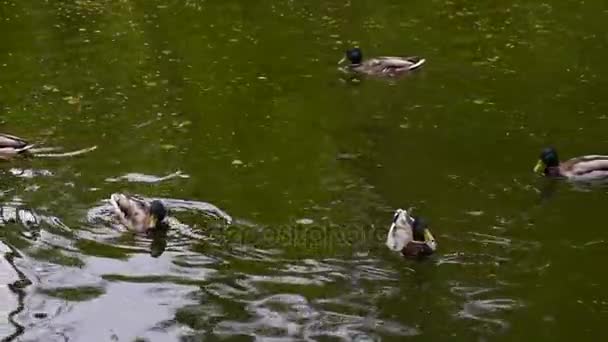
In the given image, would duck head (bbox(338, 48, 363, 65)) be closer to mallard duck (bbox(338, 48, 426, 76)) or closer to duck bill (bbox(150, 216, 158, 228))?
mallard duck (bbox(338, 48, 426, 76))

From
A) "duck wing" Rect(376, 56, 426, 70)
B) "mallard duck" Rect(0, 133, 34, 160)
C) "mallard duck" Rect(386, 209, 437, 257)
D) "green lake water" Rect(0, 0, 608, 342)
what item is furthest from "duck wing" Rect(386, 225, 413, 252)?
"duck wing" Rect(376, 56, 426, 70)

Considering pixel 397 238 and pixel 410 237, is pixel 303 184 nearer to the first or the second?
pixel 397 238

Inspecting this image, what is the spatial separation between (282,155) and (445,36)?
26.0ft

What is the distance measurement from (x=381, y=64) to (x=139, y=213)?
764 centimetres

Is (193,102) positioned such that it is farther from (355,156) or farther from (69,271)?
(69,271)

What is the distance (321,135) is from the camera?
13.7 meters

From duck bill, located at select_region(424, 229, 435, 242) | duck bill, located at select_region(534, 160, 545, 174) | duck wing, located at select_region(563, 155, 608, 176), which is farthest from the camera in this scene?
duck bill, located at select_region(534, 160, 545, 174)

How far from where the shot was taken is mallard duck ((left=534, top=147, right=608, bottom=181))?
11.8m

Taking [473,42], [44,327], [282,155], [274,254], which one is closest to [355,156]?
[282,155]

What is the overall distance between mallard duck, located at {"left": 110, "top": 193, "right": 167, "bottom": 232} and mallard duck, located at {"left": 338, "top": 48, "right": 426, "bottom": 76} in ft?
23.1

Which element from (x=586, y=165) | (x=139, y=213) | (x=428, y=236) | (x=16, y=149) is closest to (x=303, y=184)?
(x=139, y=213)

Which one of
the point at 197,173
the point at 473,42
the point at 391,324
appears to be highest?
the point at 473,42

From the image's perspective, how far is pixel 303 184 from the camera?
11797 millimetres

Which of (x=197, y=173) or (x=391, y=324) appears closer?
(x=391, y=324)
